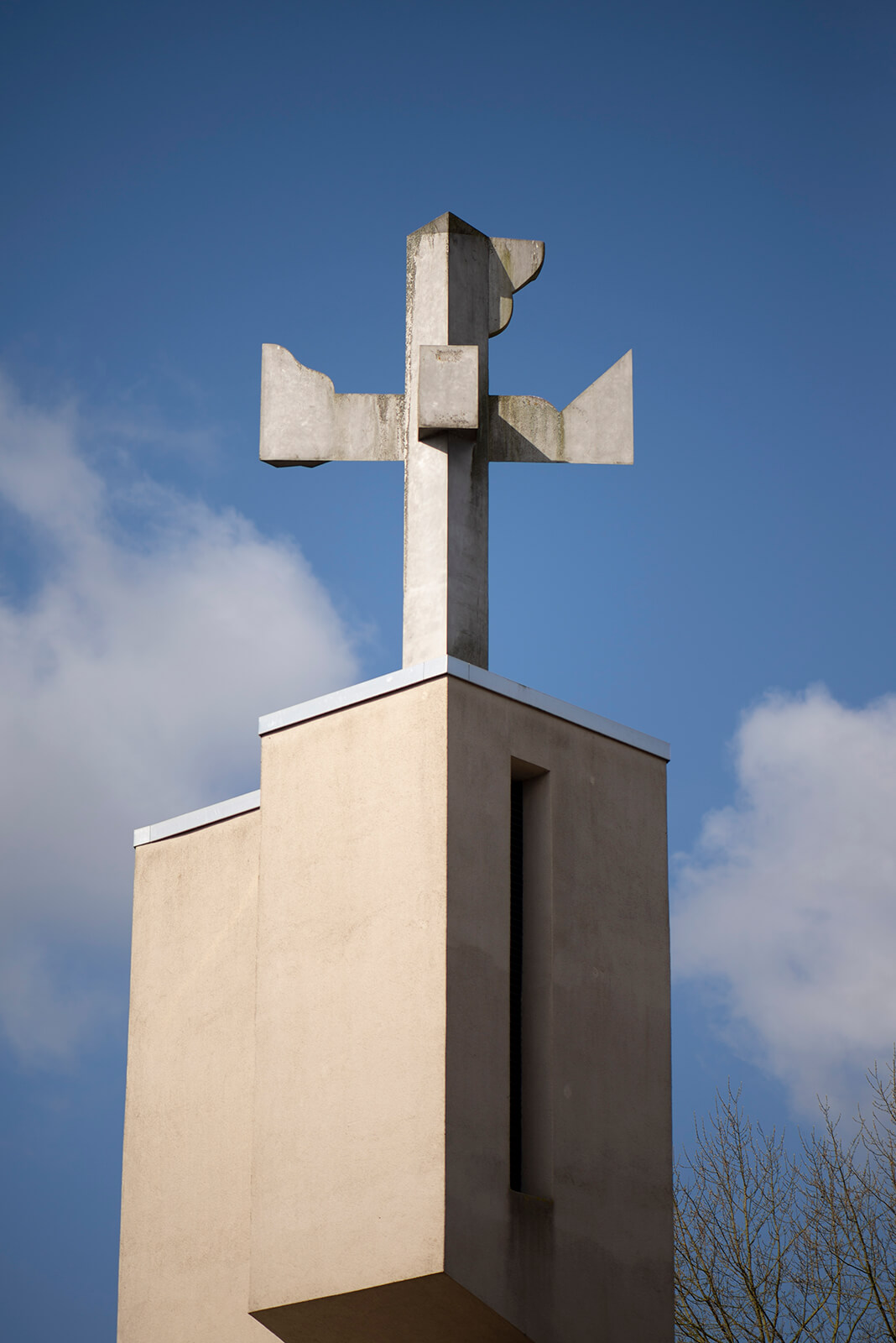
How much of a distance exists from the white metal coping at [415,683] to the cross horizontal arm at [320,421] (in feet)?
7.10

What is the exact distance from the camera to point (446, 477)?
1173 cm

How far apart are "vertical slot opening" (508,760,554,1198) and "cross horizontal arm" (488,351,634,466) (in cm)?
265

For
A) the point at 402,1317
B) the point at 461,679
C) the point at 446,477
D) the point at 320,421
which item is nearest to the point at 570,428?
the point at 446,477

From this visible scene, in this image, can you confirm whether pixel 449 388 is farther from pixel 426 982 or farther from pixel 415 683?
pixel 426 982

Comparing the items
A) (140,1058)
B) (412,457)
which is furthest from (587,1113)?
(412,457)

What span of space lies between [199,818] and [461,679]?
3.38m

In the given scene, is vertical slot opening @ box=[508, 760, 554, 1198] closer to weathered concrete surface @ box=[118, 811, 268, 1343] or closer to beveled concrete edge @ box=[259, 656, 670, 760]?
beveled concrete edge @ box=[259, 656, 670, 760]

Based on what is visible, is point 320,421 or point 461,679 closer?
point 461,679

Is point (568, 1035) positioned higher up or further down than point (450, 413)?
further down

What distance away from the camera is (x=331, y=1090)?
33.4 ft

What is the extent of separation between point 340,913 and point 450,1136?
173 cm

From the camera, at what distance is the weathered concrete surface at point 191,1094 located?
11.7 metres

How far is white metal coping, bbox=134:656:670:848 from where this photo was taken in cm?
1039

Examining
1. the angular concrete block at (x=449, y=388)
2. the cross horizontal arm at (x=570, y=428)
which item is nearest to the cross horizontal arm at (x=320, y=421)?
the angular concrete block at (x=449, y=388)
